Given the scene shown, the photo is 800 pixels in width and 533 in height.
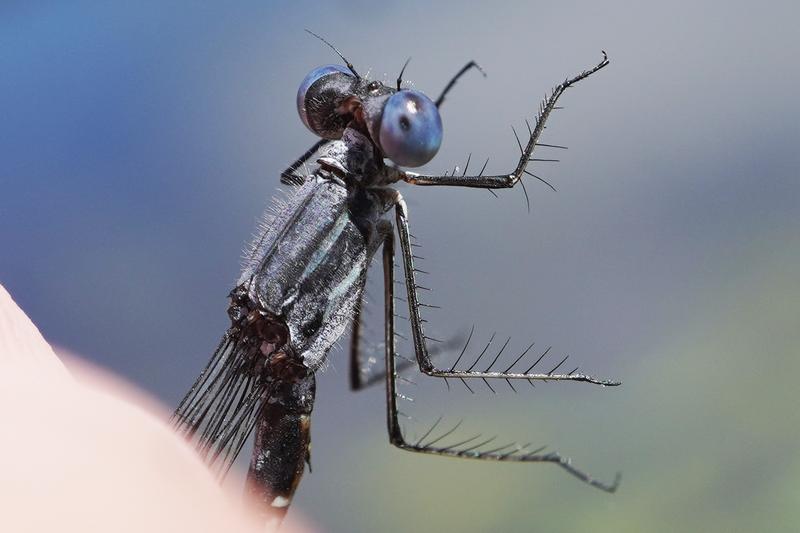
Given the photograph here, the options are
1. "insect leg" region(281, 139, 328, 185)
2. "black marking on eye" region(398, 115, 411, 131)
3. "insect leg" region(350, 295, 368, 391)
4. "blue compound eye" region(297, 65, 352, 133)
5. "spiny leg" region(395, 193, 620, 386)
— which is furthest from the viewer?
"insect leg" region(350, 295, 368, 391)

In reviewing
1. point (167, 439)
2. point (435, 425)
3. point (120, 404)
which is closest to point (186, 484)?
point (167, 439)

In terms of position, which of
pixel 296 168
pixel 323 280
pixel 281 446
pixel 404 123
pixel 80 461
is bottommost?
pixel 80 461

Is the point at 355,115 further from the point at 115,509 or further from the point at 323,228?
the point at 115,509

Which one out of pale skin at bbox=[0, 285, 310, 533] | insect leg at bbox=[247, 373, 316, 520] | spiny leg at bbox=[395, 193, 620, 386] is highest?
spiny leg at bbox=[395, 193, 620, 386]

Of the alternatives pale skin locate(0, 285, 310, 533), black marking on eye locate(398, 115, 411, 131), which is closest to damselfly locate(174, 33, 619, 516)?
black marking on eye locate(398, 115, 411, 131)

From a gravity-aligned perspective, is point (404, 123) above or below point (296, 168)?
below

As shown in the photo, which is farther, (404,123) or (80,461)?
(404,123)

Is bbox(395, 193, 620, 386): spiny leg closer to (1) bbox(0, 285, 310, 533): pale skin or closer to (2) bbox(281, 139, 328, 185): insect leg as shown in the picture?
(2) bbox(281, 139, 328, 185): insect leg

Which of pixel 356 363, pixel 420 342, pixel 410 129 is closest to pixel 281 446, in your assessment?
pixel 420 342

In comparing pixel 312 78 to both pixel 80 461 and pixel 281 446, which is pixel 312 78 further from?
pixel 80 461
